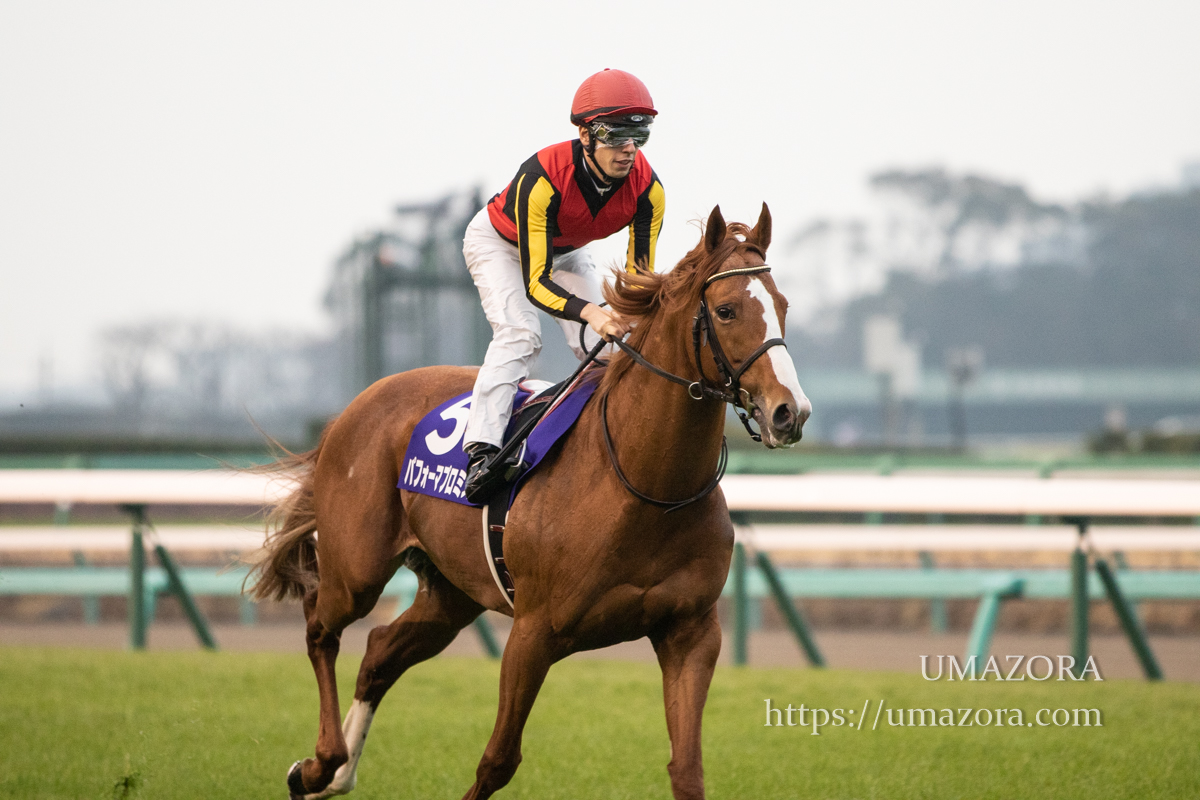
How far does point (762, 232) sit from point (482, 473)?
1.08 meters

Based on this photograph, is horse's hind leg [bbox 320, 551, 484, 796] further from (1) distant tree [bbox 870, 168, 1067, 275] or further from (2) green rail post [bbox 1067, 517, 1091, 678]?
(1) distant tree [bbox 870, 168, 1067, 275]

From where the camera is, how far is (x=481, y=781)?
12.0 ft

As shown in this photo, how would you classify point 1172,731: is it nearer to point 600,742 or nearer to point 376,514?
point 600,742

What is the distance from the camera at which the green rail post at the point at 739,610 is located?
7051 millimetres

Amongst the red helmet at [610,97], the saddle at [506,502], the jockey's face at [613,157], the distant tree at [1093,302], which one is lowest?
the distant tree at [1093,302]

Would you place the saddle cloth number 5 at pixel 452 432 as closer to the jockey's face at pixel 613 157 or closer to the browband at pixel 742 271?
the jockey's face at pixel 613 157

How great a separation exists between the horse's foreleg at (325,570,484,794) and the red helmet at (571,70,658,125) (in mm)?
1780

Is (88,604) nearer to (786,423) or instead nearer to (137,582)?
(137,582)

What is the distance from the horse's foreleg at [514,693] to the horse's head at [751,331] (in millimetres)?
907

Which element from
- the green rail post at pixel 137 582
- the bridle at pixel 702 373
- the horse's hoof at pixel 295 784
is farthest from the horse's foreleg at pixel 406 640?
the green rail post at pixel 137 582

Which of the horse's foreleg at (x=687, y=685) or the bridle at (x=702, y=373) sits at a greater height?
the bridle at (x=702, y=373)

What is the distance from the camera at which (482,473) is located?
148 inches

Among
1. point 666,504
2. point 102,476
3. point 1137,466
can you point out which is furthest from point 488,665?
point 1137,466

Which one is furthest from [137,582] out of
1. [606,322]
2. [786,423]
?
[786,423]
